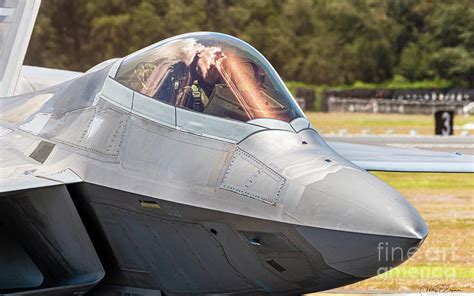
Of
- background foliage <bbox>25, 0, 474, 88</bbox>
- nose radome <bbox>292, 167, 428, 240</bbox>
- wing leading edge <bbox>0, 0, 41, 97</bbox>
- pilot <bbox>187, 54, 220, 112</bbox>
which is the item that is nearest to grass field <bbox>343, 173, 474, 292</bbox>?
pilot <bbox>187, 54, 220, 112</bbox>

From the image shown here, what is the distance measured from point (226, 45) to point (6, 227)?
2.22 metres

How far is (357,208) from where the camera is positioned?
245 inches

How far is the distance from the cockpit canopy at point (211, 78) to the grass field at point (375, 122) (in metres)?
26.2

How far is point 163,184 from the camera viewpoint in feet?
23.1

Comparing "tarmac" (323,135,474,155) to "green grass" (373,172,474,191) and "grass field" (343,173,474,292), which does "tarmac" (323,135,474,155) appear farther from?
"grass field" (343,173,474,292)

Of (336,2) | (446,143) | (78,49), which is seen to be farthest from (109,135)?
(336,2)

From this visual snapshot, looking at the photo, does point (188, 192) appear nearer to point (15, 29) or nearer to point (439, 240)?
point (439, 240)

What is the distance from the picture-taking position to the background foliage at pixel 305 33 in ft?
115

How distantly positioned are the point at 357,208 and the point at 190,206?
3.96 feet

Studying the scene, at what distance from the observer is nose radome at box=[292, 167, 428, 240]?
20.1 ft

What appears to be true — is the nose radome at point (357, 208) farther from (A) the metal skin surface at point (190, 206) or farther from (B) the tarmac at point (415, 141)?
(B) the tarmac at point (415, 141)

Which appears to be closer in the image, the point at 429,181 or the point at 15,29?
the point at 15,29

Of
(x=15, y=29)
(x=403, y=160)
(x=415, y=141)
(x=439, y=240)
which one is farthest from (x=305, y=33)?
(x=403, y=160)

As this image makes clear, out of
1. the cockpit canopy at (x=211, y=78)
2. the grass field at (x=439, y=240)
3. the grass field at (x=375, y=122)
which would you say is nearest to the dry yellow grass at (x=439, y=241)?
the grass field at (x=439, y=240)
